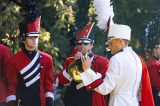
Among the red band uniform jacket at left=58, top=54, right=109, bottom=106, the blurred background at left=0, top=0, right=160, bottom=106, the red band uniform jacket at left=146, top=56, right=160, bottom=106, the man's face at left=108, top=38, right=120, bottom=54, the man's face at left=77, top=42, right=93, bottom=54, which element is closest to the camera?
the man's face at left=108, top=38, right=120, bottom=54

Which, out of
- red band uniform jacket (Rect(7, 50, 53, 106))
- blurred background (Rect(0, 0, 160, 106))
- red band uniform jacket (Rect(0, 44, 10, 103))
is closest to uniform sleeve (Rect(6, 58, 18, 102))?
red band uniform jacket (Rect(7, 50, 53, 106))

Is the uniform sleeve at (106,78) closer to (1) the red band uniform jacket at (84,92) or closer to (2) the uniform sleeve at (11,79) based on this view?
(1) the red band uniform jacket at (84,92)

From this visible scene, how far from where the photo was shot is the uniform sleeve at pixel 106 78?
28.1 ft

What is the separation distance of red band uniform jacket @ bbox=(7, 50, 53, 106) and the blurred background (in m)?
0.95

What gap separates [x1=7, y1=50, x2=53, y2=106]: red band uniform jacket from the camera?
969 centimetres

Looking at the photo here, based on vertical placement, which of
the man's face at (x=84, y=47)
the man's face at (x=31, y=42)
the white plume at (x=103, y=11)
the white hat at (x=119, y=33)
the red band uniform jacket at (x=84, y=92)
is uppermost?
the white plume at (x=103, y=11)

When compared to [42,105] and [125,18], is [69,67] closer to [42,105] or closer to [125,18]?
[42,105]

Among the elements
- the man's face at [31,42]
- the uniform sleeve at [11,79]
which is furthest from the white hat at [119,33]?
the uniform sleeve at [11,79]

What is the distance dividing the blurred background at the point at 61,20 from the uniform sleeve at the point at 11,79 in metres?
1.14

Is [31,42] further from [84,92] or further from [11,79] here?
[84,92]

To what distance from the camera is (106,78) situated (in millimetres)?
8641

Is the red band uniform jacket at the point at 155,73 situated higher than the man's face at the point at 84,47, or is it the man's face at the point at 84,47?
the man's face at the point at 84,47

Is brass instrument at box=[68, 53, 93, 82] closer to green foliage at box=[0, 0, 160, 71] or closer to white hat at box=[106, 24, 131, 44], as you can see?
white hat at box=[106, 24, 131, 44]

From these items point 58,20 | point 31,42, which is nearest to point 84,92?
point 31,42
